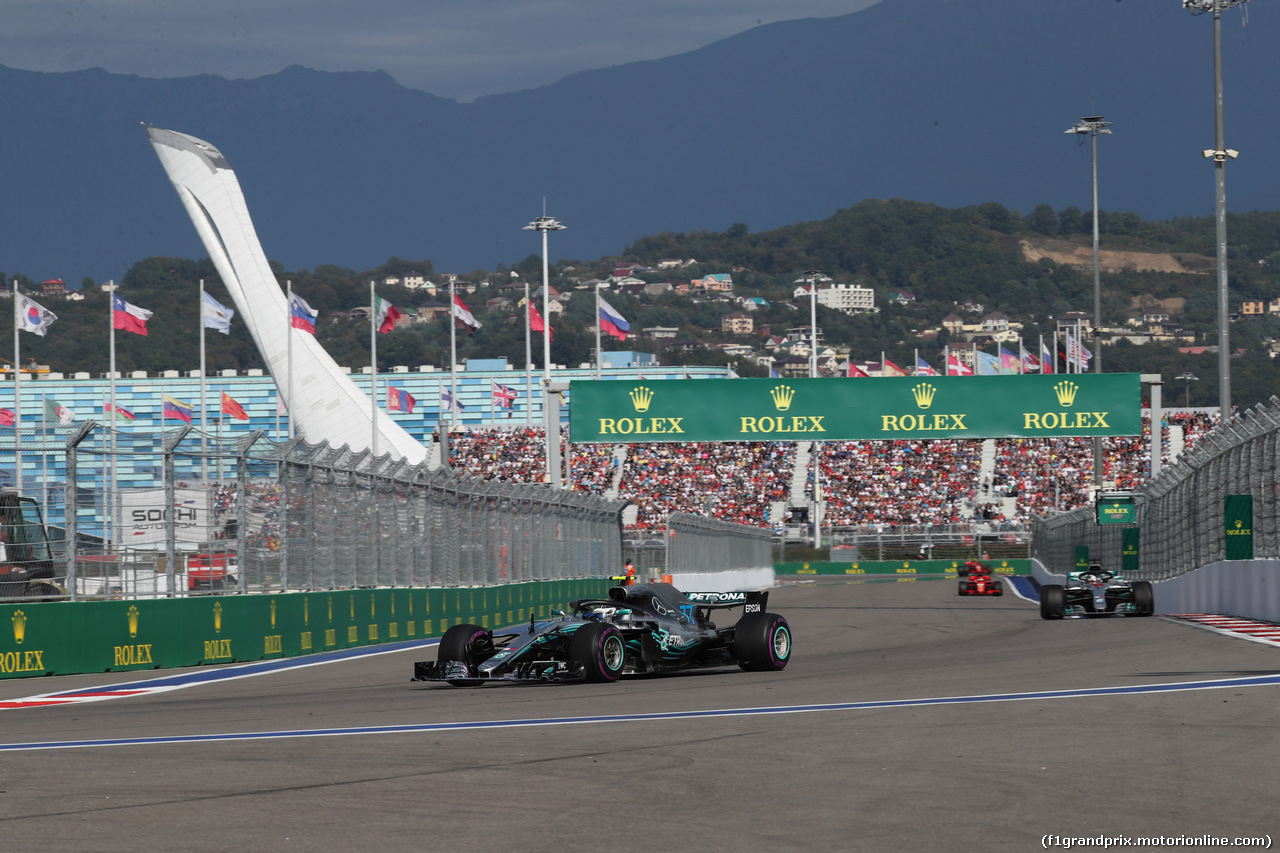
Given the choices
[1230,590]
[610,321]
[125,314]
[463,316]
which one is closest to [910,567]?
[610,321]

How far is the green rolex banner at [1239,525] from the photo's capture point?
20.2 metres

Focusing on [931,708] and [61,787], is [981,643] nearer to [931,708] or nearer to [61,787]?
[931,708]

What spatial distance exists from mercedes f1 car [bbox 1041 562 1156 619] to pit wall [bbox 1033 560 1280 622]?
0.73 metres

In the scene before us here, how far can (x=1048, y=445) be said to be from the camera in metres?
70.2

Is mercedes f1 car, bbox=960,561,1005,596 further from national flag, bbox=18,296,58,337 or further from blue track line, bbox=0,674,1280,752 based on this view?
blue track line, bbox=0,674,1280,752

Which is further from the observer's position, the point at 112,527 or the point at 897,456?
the point at 897,456

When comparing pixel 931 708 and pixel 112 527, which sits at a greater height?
pixel 112 527

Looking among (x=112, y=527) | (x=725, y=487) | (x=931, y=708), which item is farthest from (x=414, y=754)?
(x=725, y=487)

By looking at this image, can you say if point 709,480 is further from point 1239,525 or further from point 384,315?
point 1239,525

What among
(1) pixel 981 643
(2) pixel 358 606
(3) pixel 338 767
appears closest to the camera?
(3) pixel 338 767

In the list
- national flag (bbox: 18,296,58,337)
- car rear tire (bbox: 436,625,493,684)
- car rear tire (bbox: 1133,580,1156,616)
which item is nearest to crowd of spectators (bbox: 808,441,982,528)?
national flag (bbox: 18,296,58,337)

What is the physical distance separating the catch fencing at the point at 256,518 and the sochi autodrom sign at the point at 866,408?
1081 centimetres

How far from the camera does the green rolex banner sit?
66.1 feet

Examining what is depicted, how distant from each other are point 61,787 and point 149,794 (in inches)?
20.0
